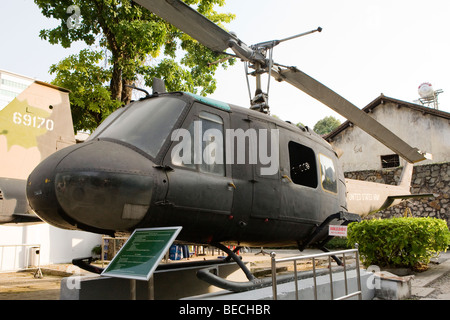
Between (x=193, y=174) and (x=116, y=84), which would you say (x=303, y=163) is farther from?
(x=116, y=84)

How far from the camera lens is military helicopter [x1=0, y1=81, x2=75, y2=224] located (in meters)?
A: 6.19

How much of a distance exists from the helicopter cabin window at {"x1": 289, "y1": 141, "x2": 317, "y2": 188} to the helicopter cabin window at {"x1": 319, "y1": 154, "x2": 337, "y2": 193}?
0.13 meters

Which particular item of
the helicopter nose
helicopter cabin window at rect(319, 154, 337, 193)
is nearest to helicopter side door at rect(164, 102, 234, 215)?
the helicopter nose

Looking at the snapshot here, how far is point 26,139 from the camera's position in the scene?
682 cm

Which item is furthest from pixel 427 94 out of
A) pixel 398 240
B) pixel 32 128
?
pixel 32 128

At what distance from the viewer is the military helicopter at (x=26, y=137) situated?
6191mm

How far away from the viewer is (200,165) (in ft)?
13.9

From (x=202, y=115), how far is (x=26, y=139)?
13.6ft

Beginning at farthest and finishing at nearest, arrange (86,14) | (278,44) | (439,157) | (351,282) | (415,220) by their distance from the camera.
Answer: (439,157), (86,14), (415,220), (278,44), (351,282)

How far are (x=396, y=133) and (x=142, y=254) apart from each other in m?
20.0

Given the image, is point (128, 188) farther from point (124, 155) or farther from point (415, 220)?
point (415, 220)
